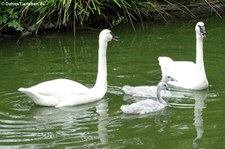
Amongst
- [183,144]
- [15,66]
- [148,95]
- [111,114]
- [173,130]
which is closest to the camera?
[183,144]

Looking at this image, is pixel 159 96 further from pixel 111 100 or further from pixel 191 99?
pixel 111 100

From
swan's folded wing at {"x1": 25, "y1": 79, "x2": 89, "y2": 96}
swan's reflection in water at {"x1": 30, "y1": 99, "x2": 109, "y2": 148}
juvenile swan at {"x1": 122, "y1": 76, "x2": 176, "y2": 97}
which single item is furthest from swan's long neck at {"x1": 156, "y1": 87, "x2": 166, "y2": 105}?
swan's folded wing at {"x1": 25, "y1": 79, "x2": 89, "y2": 96}

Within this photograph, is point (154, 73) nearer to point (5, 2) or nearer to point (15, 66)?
point (15, 66)

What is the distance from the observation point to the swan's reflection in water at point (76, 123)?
23.0 feet

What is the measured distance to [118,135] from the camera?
23.3ft

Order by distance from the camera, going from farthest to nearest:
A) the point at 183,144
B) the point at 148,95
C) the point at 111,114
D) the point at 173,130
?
the point at 148,95, the point at 111,114, the point at 173,130, the point at 183,144

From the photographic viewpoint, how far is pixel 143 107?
7.91 metres

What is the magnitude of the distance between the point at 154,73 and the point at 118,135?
323 cm

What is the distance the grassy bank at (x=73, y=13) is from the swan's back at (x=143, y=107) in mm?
5716

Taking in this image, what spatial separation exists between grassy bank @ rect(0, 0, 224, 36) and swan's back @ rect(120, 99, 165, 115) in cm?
572

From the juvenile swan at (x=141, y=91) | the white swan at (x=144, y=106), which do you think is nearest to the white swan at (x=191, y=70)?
the juvenile swan at (x=141, y=91)

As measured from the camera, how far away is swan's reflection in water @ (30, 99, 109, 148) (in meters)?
7.01

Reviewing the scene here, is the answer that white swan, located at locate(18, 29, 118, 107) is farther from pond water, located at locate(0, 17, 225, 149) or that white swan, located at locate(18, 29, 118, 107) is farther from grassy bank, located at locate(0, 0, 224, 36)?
grassy bank, located at locate(0, 0, 224, 36)

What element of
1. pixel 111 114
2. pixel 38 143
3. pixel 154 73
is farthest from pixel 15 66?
pixel 38 143
